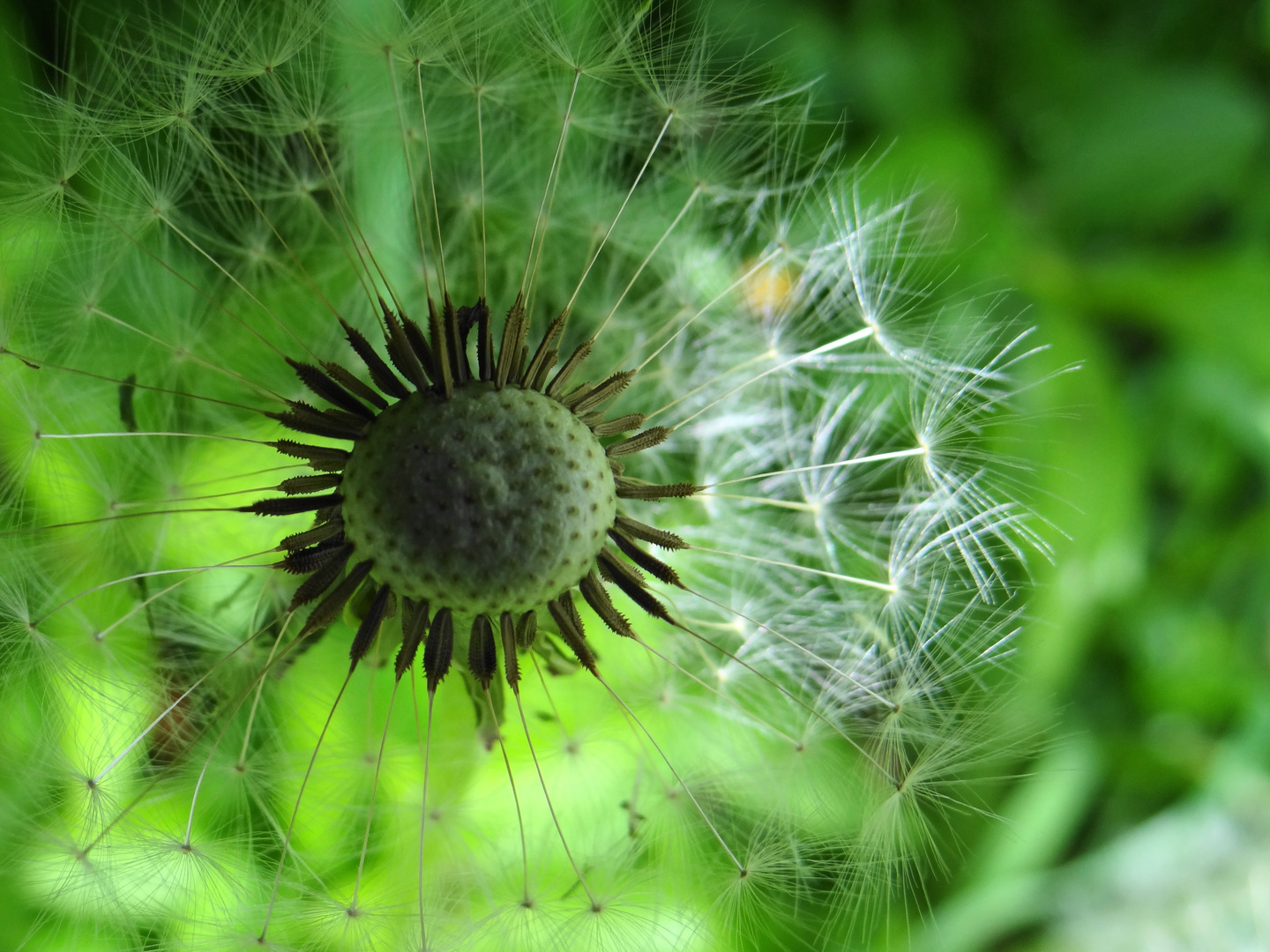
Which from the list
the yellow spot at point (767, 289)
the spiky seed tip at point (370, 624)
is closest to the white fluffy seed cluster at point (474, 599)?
the yellow spot at point (767, 289)

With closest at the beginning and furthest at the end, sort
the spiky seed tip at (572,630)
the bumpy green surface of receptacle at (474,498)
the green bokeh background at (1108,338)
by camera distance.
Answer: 1. the bumpy green surface of receptacle at (474,498)
2. the spiky seed tip at (572,630)
3. the green bokeh background at (1108,338)

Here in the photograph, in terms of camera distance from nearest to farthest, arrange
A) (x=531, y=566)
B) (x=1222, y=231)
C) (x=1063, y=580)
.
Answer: (x=531, y=566) → (x=1063, y=580) → (x=1222, y=231)

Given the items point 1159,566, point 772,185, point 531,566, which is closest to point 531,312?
point 772,185

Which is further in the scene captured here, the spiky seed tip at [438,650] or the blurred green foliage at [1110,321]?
the blurred green foliage at [1110,321]

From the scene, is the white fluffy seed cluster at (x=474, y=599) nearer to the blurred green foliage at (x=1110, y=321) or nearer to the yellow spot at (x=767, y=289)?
the yellow spot at (x=767, y=289)

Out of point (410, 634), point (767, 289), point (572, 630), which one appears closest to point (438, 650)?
point (410, 634)

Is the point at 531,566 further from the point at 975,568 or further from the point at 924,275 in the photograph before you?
the point at 924,275

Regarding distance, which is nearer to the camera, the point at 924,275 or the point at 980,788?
the point at 924,275
